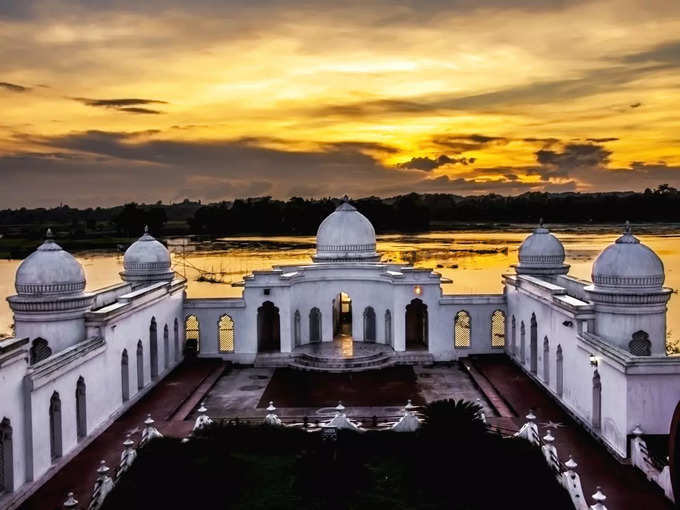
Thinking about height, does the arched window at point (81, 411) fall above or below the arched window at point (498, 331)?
above

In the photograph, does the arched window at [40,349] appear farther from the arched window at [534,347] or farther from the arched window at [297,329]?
the arched window at [534,347]

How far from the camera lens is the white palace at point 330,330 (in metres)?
16.5

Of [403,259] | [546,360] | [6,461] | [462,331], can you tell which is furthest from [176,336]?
[403,259]

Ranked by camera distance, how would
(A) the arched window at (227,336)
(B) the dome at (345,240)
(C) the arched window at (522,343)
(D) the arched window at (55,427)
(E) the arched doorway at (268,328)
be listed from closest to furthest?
(D) the arched window at (55,427), (C) the arched window at (522,343), (E) the arched doorway at (268,328), (B) the dome at (345,240), (A) the arched window at (227,336)

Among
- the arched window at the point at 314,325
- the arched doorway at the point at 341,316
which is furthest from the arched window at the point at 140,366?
the arched doorway at the point at 341,316

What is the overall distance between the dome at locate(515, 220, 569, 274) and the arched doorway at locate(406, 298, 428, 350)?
4.76 meters

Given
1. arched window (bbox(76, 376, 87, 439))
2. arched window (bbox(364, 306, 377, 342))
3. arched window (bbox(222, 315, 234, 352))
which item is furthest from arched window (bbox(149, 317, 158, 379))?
arched window (bbox(364, 306, 377, 342))

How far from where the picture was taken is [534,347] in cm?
2494

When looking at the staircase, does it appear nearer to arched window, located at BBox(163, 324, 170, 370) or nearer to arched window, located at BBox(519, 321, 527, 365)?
arched window, located at BBox(163, 324, 170, 370)

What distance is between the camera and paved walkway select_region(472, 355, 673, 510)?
14.6m

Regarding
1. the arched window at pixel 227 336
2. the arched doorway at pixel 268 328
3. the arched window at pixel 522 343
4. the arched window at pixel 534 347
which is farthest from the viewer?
the arched window at pixel 227 336

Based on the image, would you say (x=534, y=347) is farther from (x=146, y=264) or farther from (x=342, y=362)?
(x=146, y=264)

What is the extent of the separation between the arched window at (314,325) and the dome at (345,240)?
96.7 inches

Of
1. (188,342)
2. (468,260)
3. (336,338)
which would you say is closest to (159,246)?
(188,342)
